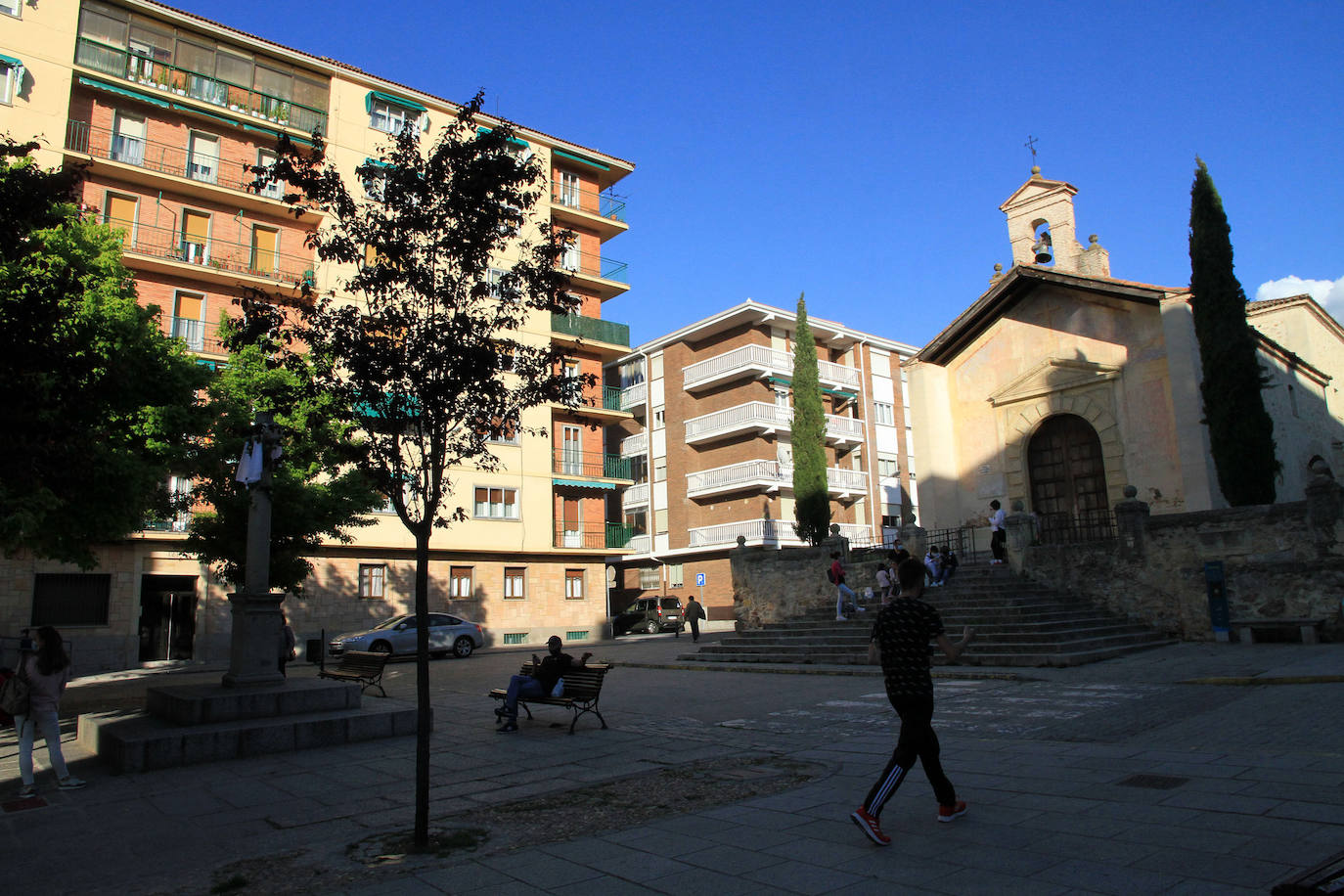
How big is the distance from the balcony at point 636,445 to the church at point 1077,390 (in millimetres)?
22752

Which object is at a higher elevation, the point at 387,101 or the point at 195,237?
the point at 387,101

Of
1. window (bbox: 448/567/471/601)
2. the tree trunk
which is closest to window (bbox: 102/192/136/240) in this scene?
window (bbox: 448/567/471/601)

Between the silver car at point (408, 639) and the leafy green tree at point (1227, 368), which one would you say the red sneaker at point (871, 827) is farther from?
the silver car at point (408, 639)

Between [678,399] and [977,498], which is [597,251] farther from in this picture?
[977,498]

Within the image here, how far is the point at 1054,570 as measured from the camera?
1822cm

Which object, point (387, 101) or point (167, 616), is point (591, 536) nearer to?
point (167, 616)

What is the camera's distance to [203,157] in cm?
2920

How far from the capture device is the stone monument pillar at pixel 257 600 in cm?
1089

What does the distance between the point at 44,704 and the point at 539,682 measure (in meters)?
5.19

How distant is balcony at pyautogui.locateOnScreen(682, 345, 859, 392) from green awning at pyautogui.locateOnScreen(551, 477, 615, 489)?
952 cm

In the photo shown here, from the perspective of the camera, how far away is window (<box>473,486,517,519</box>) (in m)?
32.6

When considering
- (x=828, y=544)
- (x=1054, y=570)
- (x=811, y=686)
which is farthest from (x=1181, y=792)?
(x=828, y=544)

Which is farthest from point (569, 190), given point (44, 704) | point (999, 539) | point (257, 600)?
point (44, 704)

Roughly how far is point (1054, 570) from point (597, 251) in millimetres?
26136
